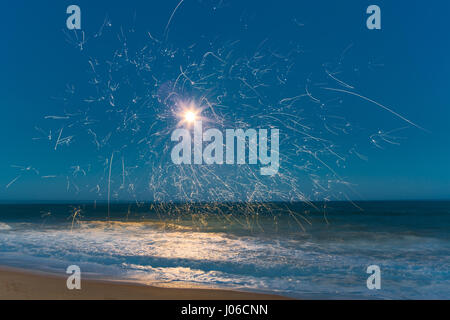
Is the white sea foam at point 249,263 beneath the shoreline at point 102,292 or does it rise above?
beneath

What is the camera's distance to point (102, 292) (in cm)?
694

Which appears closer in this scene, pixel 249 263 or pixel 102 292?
pixel 102 292

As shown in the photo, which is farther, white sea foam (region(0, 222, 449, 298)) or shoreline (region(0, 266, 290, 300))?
white sea foam (region(0, 222, 449, 298))

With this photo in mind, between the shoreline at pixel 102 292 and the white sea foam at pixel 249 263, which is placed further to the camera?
the white sea foam at pixel 249 263

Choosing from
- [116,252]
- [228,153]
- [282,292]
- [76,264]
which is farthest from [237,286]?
[116,252]

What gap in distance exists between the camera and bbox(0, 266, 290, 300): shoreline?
6.60m

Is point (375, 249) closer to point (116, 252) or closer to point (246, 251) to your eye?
point (246, 251)

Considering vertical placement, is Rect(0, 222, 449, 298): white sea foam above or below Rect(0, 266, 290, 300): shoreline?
below

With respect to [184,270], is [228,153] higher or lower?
higher

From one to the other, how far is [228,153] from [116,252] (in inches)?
239

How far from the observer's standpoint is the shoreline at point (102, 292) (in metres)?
6.60

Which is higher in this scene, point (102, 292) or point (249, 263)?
point (102, 292)
